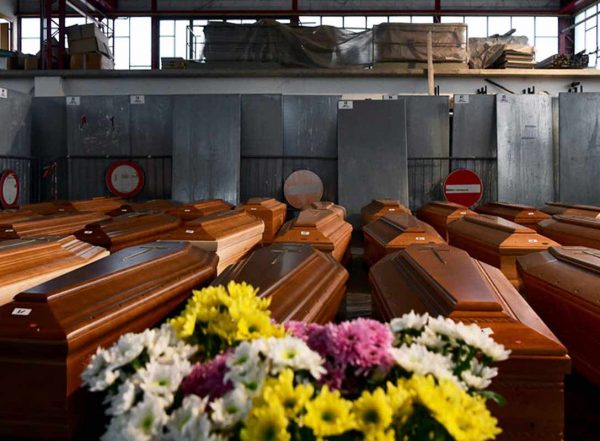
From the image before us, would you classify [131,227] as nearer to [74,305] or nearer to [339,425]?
[74,305]

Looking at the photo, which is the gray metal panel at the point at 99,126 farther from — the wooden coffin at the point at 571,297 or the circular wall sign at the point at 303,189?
the wooden coffin at the point at 571,297

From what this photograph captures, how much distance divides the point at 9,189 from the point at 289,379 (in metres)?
4.68

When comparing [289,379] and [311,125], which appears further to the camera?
[311,125]

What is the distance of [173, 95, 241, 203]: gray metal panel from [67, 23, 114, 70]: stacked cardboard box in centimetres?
170

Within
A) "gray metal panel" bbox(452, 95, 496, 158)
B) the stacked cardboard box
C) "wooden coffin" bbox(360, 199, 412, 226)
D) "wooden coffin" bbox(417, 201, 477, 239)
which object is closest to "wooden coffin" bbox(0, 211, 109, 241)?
"wooden coffin" bbox(360, 199, 412, 226)

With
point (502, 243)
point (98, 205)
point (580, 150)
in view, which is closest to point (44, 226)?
point (98, 205)

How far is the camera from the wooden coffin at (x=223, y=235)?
244cm

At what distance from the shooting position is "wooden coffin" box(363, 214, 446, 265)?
8.04 feet

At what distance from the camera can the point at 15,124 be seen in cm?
487

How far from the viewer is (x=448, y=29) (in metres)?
6.08

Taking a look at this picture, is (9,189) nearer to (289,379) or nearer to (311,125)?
(311,125)

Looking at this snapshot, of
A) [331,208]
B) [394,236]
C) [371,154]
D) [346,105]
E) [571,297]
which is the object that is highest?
[346,105]

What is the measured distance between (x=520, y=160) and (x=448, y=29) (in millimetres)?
1998

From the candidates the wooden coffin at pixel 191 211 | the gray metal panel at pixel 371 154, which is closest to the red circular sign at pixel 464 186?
the gray metal panel at pixel 371 154
